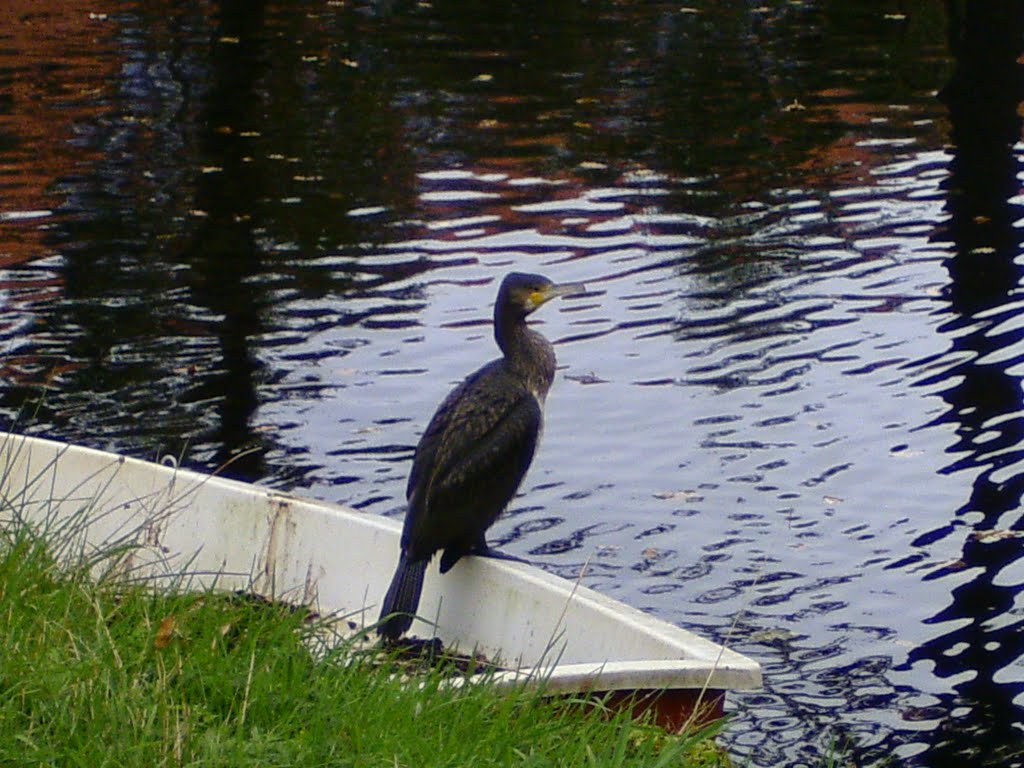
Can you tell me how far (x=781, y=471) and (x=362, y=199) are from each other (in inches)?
248

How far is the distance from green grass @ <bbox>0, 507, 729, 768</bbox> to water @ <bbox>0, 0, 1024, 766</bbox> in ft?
5.61

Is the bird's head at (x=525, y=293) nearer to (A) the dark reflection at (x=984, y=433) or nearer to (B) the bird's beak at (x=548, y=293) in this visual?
(B) the bird's beak at (x=548, y=293)

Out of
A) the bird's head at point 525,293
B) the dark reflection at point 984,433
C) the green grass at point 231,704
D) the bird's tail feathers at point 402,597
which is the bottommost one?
the dark reflection at point 984,433

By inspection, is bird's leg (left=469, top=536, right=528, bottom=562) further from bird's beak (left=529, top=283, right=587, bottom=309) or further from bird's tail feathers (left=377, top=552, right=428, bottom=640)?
bird's beak (left=529, top=283, right=587, bottom=309)

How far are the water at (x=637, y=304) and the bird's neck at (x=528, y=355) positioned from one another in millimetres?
1091

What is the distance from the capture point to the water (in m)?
7.77

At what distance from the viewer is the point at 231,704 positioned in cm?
448

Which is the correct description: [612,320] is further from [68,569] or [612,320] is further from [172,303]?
[68,569]

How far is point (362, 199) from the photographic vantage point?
47.8 ft

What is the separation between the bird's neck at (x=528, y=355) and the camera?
6.65 m

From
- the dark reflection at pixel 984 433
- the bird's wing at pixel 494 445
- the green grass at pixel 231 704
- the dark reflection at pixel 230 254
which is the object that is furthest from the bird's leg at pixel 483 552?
the dark reflection at pixel 984 433

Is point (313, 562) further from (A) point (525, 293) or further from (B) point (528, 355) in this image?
(A) point (525, 293)

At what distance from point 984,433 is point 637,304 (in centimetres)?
282

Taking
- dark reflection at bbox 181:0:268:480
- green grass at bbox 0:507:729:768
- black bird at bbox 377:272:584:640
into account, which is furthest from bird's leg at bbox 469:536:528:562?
green grass at bbox 0:507:729:768
